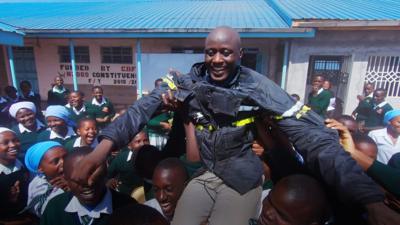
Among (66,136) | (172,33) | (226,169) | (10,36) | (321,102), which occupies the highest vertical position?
(172,33)

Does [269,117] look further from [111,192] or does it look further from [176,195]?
[111,192]

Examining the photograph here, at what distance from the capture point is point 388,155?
9.03 feet

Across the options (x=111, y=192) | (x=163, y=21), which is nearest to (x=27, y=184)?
(x=111, y=192)

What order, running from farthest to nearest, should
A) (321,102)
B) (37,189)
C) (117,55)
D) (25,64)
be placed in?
(25,64) < (117,55) < (321,102) < (37,189)

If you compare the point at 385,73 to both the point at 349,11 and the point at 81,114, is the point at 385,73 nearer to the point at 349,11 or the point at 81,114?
the point at 349,11

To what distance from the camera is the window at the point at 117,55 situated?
8641 millimetres

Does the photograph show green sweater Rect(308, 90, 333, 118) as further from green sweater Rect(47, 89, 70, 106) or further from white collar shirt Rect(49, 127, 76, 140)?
green sweater Rect(47, 89, 70, 106)

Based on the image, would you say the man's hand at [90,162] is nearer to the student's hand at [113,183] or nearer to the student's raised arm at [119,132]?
the student's raised arm at [119,132]

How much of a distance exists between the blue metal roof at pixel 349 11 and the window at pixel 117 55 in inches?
197

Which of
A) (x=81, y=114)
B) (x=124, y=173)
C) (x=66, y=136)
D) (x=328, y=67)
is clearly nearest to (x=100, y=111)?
(x=81, y=114)

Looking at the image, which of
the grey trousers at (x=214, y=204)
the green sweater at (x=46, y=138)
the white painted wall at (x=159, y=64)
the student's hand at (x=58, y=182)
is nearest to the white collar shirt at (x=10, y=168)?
the student's hand at (x=58, y=182)

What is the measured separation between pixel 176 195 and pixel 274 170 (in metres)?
0.71

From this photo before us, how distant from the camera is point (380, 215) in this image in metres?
0.90

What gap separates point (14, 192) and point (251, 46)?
692 cm
